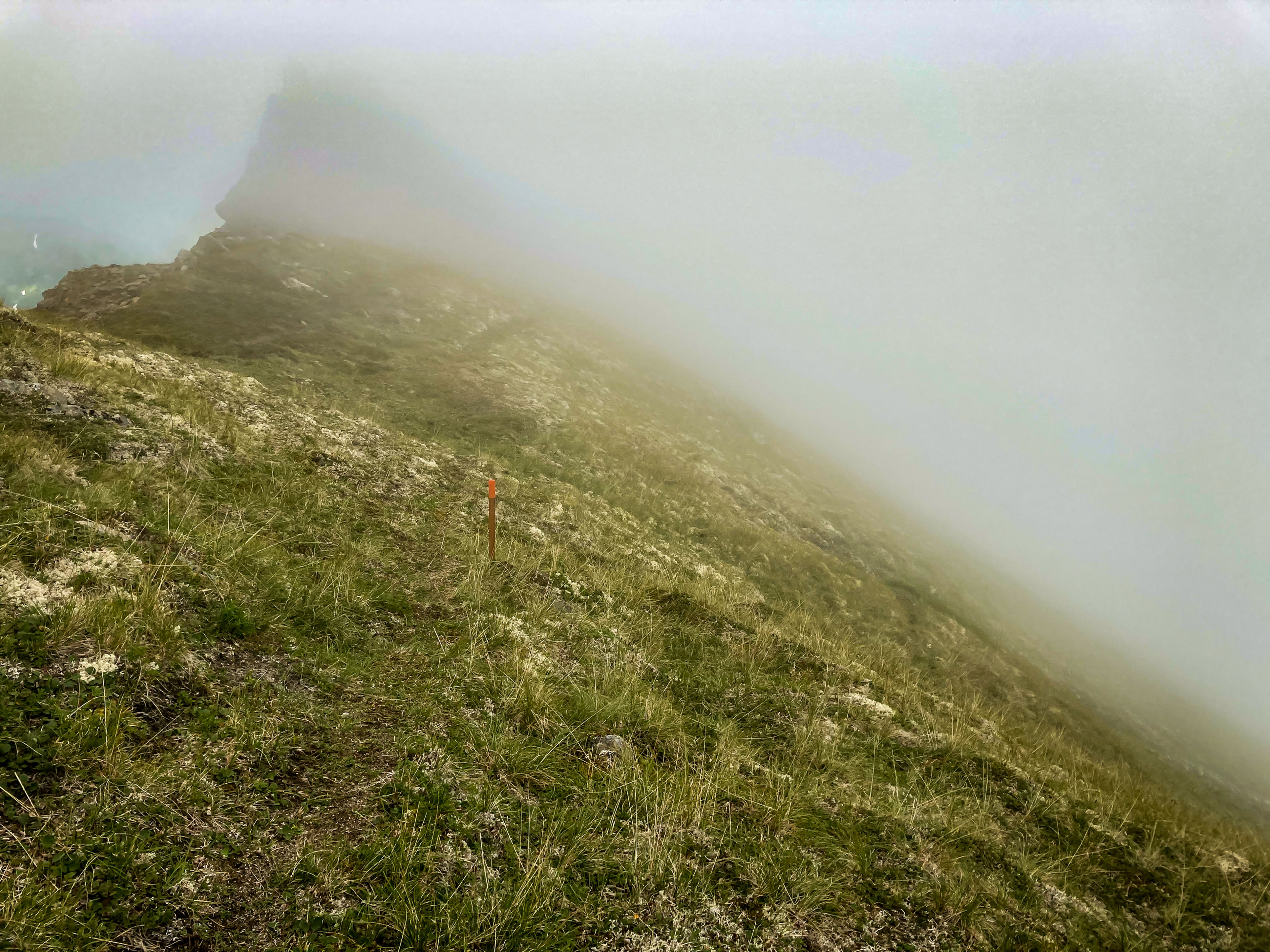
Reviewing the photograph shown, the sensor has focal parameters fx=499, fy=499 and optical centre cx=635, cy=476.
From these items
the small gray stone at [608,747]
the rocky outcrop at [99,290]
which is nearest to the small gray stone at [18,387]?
the small gray stone at [608,747]

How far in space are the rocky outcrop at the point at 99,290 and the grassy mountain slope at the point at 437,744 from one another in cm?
1060

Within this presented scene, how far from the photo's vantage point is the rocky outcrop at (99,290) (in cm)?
2039

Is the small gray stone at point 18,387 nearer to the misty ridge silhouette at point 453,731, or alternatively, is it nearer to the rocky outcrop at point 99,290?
the misty ridge silhouette at point 453,731

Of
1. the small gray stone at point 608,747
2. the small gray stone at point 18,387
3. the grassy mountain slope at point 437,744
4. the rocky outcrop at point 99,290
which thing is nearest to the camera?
the grassy mountain slope at point 437,744

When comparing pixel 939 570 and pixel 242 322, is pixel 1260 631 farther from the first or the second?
pixel 242 322

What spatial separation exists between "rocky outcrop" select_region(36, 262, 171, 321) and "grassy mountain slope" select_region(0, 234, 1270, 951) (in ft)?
A: 34.8

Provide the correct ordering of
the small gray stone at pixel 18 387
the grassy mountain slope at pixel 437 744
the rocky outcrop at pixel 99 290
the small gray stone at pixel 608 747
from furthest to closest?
the rocky outcrop at pixel 99 290 < the small gray stone at pixel 18 387 < the small gray stone at pixel 608 747 < the grassy mountain slope at pixel 437 744

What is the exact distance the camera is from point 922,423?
12144 cm

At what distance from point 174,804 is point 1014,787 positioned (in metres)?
9.92

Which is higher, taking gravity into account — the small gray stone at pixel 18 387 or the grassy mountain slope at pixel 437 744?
the grassy mountain slope at pixel 437 744

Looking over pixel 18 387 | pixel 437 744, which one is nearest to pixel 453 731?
pixel 437 744

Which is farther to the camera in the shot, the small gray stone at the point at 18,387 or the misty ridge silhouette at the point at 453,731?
the small gray stone at the point at 18,387

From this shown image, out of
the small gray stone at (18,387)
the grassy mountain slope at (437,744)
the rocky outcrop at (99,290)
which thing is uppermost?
the grassy mountain slope at (437,744)

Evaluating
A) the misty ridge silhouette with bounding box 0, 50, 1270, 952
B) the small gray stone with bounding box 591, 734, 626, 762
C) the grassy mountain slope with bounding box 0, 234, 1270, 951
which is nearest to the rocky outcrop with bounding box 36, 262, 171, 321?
the misty ridge silhouette with bounding box 0, 50, 1270, 952
